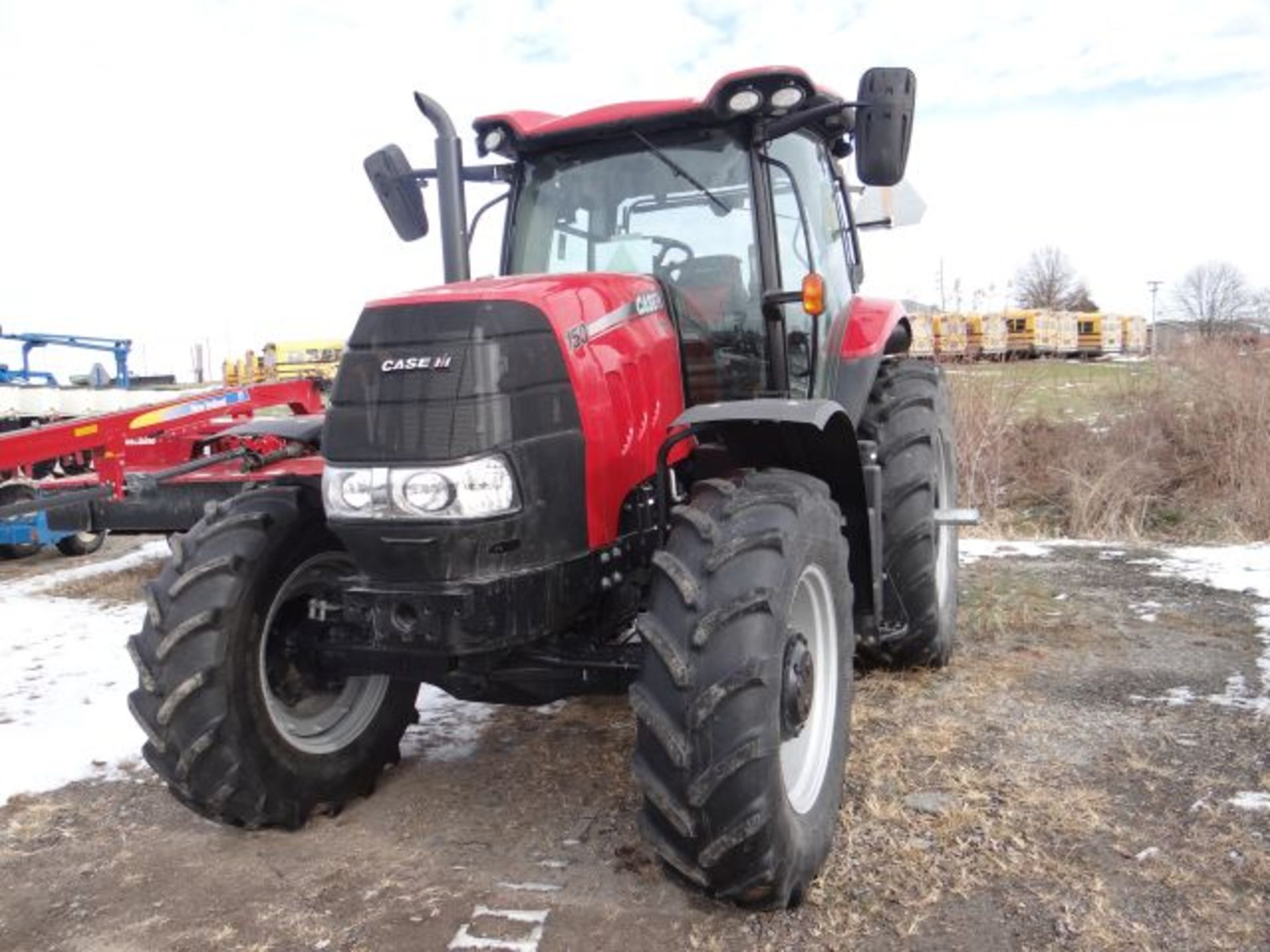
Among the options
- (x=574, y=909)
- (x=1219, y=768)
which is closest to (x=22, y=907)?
(x=574, y=909)

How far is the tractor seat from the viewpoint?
3.74m

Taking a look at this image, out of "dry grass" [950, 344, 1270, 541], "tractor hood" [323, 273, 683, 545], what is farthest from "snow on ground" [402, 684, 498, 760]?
"dry grass" [950, 344, 1270, 541]

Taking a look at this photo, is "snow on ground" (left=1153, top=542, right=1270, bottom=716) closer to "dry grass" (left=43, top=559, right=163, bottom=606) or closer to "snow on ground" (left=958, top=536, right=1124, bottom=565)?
"snow on ground" (left=958, top=536, right=1124, bottom=565)

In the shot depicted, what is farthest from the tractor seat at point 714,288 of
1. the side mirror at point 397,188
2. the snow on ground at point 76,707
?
the snow on ground at point 76,707

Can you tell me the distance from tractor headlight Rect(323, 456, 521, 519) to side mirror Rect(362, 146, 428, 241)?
163cm

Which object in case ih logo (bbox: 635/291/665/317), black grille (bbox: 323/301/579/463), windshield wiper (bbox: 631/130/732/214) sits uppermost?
windshield wiper (bbox: 631/130/732/214)

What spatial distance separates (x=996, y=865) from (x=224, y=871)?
2.26 m

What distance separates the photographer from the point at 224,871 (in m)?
3.09

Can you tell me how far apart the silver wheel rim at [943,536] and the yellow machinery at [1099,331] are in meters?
41.6

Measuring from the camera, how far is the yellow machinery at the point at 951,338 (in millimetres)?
10797

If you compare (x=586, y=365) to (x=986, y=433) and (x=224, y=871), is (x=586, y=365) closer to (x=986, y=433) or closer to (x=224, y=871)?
(x=224, y=871)

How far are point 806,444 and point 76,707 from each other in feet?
11.8

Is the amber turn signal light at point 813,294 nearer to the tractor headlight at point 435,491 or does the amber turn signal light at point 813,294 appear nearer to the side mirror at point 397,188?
the tractor headlight at point 435,491

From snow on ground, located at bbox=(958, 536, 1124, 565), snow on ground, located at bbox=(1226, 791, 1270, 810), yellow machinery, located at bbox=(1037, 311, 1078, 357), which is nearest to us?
snow on ground, located at bbox=(1226, 791, 1270, 810)
